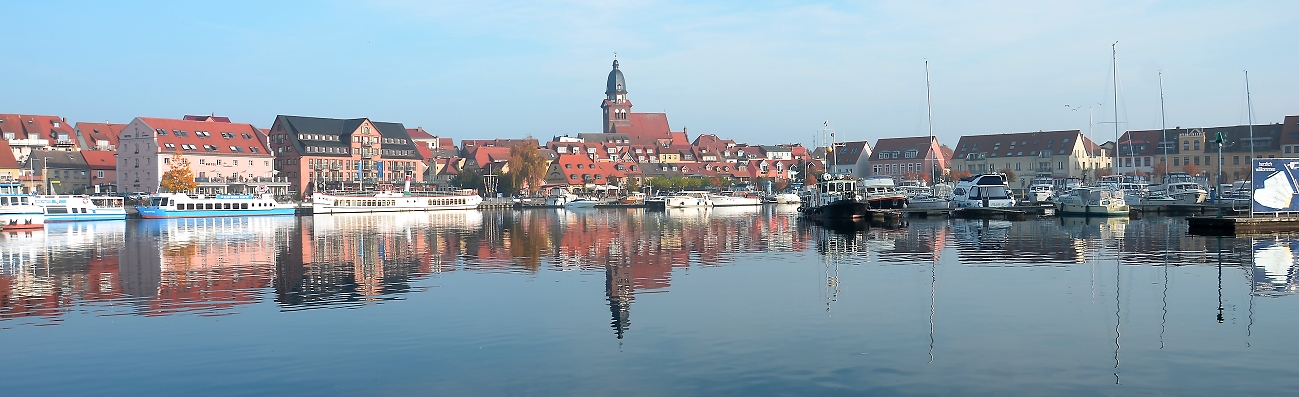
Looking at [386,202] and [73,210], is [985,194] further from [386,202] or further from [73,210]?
[73,210]

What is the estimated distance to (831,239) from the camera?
38281 mm

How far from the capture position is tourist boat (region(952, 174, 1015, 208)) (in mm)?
60469

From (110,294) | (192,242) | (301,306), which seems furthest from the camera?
(192,242)

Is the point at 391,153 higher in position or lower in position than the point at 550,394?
higher

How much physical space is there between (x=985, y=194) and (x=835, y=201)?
1408 cm

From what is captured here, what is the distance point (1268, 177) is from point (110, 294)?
35.4 meters

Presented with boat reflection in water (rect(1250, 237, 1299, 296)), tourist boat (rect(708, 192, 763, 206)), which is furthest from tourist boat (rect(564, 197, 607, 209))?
boat reflection in water (rect(1250, 237, 1299, 296))

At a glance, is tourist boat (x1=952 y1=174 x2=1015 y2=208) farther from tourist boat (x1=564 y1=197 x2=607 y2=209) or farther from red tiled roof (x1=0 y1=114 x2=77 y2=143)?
red tiled roof (x1=0 y1=114 x2=77 y2=143)

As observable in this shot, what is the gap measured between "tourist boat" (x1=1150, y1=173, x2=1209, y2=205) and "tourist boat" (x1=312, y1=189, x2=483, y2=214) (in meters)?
56.3

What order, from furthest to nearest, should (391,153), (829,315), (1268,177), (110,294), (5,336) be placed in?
(391,153)
(1268,177)
(110,294)
(829,315)
(5,336)

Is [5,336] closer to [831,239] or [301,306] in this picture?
[301,306]

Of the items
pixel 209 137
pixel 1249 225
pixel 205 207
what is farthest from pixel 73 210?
pixel 1249 225

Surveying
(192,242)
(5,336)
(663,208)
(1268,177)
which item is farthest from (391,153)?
(5,336)

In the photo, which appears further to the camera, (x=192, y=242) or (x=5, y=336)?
(x=192, y=242)
